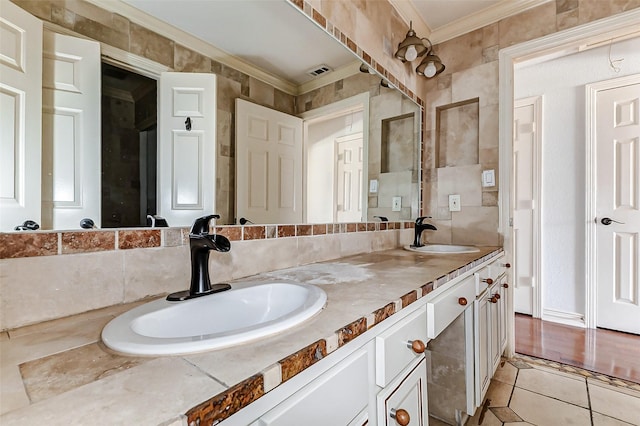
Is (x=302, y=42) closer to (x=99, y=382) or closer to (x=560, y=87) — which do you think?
(x=99, y=382)

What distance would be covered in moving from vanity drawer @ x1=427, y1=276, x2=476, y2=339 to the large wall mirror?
1.86ft

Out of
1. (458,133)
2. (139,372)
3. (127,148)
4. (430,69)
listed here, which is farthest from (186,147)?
(458,133)

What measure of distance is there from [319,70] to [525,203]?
2.51m

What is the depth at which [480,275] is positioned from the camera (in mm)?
1330

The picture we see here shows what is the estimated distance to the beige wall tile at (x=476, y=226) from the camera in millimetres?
1955

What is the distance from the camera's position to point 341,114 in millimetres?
1386

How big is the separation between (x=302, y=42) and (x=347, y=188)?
0.67 metres

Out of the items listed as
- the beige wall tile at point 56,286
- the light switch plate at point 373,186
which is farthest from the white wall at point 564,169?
the beige wall tile at point 56,286

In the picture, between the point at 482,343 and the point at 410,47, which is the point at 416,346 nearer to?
the point at 482,343

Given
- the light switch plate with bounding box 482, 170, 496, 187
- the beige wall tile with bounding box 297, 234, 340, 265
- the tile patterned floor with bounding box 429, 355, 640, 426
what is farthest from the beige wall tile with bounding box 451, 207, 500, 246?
the beige wall tile with bounding box 297, 234, 340, 265

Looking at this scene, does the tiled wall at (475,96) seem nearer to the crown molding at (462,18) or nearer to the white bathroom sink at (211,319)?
the crown molding at (462,18)

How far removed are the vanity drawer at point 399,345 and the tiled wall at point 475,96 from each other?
145 cm

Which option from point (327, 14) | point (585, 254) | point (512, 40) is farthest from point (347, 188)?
point (585, 254)

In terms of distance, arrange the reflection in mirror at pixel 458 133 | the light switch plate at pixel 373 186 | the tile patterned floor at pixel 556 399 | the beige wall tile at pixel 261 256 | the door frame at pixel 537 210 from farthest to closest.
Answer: the door frame at pixel 537 210, the reflection in mirror at pixel 458 133, the light switch plate at pixel 373 186, the tile patterned floor at pixel 556 399, the beige wall tile at pixel 261 256
